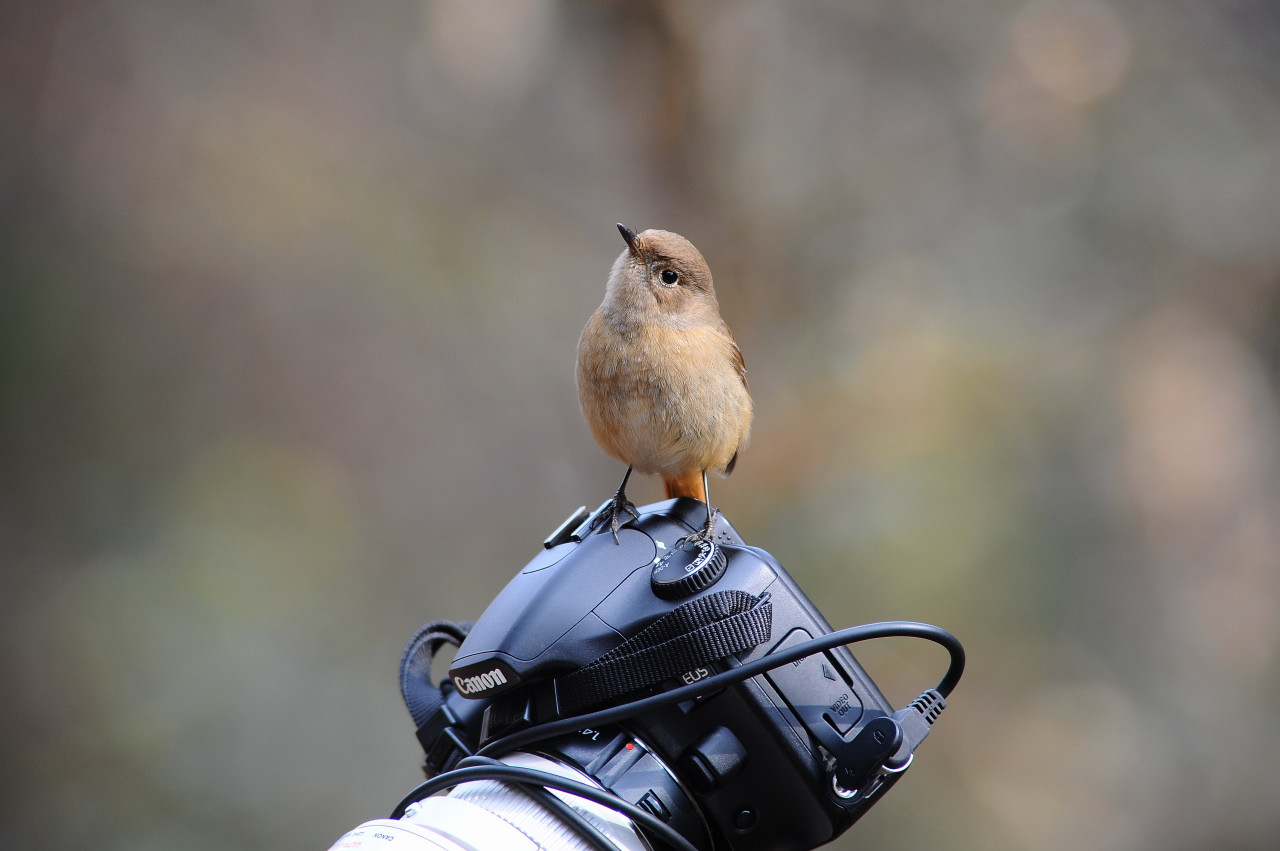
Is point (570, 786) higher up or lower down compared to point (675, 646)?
lower down

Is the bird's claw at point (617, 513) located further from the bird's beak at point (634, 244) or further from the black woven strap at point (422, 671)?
the bird's beak at point (634, 244)

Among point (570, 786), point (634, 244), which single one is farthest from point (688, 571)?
point (634, 244)

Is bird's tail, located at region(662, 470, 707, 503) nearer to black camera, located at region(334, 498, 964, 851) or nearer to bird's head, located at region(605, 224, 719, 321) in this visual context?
bird's head, located at region(605, 224, 719, 321)

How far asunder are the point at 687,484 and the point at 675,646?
0.72 m

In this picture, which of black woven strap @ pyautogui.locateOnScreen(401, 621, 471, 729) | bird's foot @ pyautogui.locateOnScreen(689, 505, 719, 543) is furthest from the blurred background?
bird's foot @ pyautogui.locateOnScreen(689, 505, 719, 543)

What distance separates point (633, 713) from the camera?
798 millimetres

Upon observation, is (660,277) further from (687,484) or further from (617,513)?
(617,513)

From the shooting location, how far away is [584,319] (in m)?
3.11

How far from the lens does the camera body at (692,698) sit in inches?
33.1

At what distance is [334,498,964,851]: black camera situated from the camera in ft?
2.62

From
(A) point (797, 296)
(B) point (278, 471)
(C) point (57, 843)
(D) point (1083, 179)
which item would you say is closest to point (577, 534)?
(B) point (278, 471)

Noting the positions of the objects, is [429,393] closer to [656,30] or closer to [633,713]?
[656,30]

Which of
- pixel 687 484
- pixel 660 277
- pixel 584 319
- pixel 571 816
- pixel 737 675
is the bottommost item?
pixel 571 816

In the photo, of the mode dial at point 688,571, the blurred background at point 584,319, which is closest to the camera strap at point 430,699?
the mode dial at point 688,571
